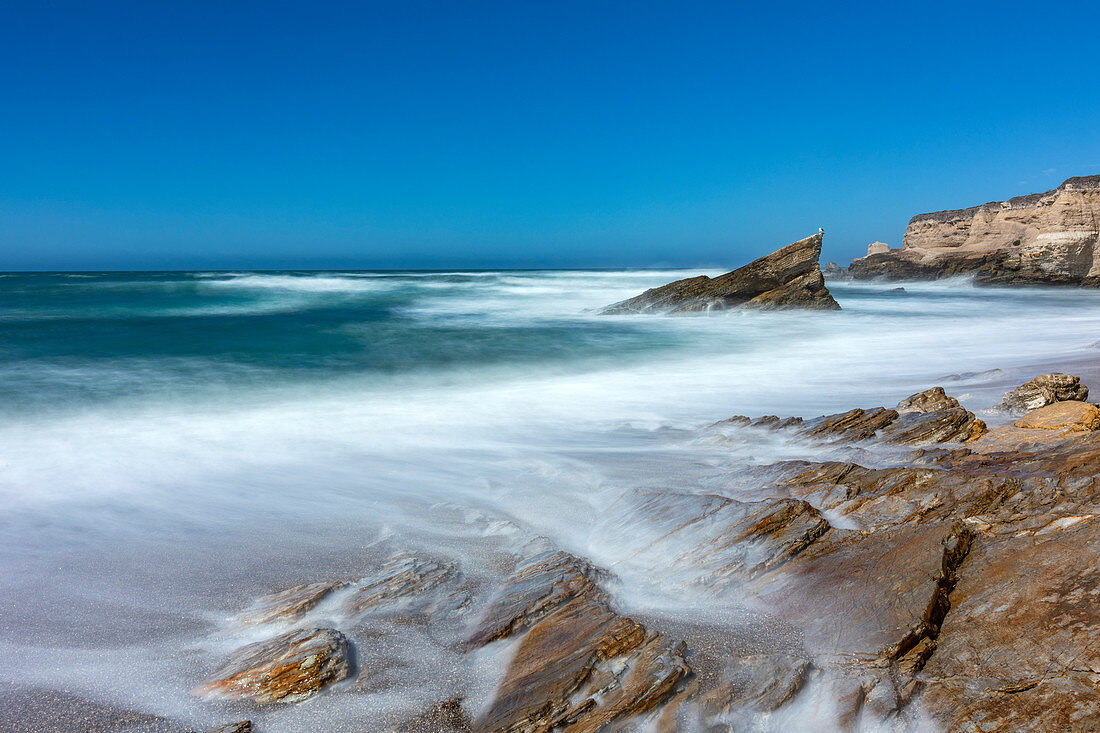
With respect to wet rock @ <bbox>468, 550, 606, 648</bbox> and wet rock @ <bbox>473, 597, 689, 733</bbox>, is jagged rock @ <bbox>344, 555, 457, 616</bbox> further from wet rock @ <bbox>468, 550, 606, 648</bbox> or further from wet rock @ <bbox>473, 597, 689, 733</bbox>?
wet rock @ <bbox>473, 597, 689, 733</bbox>

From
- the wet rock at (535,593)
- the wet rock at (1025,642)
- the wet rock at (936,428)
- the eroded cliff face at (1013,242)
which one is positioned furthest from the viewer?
the eroded cliff face at (1013,242)

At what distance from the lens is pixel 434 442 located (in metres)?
7.13

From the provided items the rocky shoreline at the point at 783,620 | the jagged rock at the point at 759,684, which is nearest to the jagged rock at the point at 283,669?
the rocky shoreline at the point at 783,620

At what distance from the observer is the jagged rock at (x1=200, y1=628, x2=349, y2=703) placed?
272 cm

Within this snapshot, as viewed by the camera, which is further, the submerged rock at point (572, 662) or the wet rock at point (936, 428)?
the wet rock at point (936, 428)

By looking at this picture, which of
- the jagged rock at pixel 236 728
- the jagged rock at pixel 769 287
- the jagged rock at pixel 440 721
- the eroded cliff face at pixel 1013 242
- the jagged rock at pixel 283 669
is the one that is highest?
the eroded cliff face at pixel 1013 242

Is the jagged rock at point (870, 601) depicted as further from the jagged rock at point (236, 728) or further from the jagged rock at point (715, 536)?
the jagged rock at point (236, 728)

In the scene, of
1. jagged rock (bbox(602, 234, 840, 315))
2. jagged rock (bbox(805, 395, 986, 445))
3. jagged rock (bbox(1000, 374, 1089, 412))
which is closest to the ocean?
jagged rock (bbox(1000, 374, 1089, 412))

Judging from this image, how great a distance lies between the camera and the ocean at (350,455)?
3.19 m

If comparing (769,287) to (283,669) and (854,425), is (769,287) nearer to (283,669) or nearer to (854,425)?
A: (854,425)

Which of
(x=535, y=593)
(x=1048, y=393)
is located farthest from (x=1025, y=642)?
(x=1048, y=393)

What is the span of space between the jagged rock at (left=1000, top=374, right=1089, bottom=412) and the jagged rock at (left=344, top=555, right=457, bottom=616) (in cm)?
573

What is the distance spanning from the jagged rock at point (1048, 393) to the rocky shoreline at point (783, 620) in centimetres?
192

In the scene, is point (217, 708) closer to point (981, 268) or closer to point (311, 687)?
point (311, 687)
